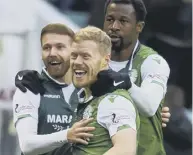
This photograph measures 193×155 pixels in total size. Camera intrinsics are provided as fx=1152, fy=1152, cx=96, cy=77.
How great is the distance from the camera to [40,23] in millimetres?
9789

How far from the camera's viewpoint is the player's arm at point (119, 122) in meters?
5.71

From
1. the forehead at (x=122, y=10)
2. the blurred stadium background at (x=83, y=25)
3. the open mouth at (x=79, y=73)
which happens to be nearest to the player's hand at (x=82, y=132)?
the open mouth at (x=79, y=73)

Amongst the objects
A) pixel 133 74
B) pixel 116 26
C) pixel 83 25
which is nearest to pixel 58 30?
pixel 116 26

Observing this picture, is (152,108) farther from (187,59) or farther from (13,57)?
(187,59)

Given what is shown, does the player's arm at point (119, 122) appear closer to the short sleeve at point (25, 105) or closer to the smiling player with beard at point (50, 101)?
the smiling player with beard at point (50, 101)

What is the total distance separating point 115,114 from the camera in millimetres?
5816

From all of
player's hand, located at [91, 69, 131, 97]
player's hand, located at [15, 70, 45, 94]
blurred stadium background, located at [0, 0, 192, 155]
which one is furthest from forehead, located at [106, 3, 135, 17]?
blurred stadium background, located at [0, 0, 192, 155]

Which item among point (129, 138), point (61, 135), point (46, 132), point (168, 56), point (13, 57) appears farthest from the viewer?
point (168, 56)

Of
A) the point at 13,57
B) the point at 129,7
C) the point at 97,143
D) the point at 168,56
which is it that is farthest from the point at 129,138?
the point at 168,56

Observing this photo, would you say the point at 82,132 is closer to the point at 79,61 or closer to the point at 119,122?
the point at 119,122

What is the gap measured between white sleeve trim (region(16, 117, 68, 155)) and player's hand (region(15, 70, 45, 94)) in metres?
0.20

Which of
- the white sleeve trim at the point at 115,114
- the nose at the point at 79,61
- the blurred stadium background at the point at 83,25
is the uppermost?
the nose at the point at 79,61

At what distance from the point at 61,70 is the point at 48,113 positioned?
0.27 metres

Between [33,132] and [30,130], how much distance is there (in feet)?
0.07
